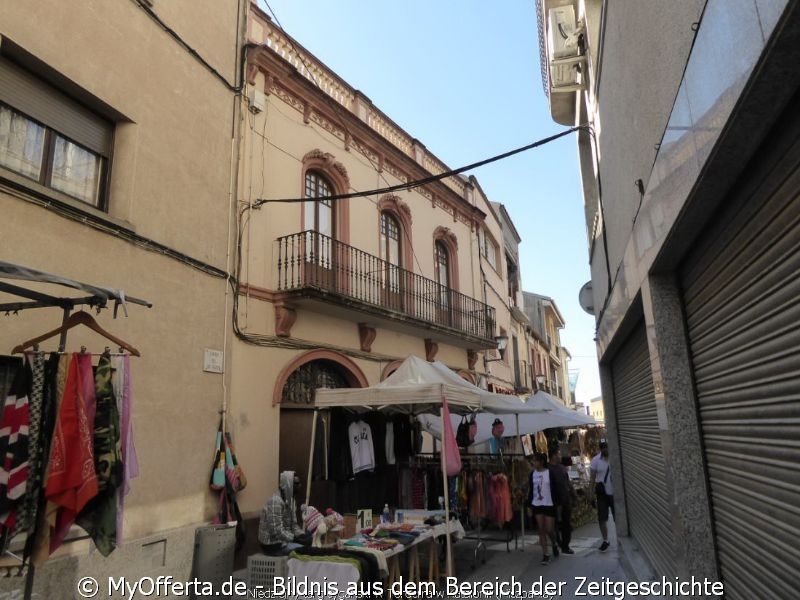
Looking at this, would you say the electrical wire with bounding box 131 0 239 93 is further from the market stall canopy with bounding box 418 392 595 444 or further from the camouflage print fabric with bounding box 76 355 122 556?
the market stall canopy with bounding box 418 392 595 444

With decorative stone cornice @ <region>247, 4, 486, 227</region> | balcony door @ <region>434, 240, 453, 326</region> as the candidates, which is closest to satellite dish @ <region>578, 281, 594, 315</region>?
balcony door @ <region>434, 240, 453, 326</region>

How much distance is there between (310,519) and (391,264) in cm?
736

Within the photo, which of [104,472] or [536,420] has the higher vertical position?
[536,420]

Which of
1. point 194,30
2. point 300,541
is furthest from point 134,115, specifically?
point 300,541

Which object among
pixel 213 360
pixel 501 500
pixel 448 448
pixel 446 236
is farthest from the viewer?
pixel 446 236

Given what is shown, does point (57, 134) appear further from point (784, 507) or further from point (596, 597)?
point (596, 597)

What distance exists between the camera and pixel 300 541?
669cm

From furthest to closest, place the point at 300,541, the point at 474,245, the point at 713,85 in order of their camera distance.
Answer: the point at 474,245 → the point at 300,541 → the point at 713,85

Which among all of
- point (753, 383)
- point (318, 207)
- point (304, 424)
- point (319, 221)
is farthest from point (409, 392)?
point (318, 207)

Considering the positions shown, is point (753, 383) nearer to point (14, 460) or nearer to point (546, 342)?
point (14, 460)

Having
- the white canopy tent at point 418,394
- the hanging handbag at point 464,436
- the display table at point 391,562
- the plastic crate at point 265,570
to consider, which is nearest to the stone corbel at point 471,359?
the hanging handbag at point 464,436

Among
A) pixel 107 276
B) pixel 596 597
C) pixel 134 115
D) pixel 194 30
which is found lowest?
pixel 596 597

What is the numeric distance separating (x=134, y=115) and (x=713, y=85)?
7299 mm

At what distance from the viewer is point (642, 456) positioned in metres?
6.25
